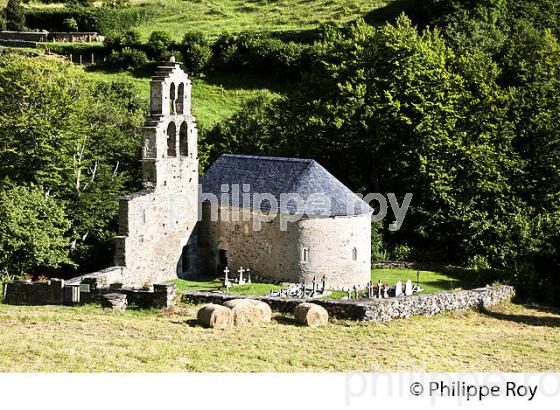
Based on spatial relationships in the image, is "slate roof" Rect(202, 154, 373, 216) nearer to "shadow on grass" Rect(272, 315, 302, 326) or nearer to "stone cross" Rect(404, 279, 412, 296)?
"stone cross" Rect(404, 279, 412, 296)

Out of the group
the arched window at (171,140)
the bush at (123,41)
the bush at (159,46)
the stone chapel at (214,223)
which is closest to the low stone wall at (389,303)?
the stone chapel at (214,223)

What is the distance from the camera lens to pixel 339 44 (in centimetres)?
5125

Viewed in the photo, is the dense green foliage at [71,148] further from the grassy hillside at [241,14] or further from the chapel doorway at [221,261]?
the grassy hillside at [241,14]

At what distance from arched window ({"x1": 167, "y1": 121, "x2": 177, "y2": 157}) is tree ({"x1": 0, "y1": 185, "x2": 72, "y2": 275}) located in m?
5.98

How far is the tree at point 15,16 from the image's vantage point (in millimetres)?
80438

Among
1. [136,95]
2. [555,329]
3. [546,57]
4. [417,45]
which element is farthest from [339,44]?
[555,329]

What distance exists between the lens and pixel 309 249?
3834 centimetres

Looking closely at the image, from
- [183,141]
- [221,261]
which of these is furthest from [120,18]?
[221,261]

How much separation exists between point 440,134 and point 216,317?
21.0 meters

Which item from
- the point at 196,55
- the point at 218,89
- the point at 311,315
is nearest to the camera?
the point at 311,315

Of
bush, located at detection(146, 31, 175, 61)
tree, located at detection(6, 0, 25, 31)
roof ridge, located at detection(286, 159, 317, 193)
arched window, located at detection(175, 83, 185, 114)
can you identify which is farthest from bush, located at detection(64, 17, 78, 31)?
roof ridge, located at detection(286, 159, 317, 193)

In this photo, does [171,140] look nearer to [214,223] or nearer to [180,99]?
[180,99]

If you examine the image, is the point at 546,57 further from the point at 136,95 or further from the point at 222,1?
the point at 222,1

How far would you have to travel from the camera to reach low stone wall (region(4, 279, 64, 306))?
32.9 metres
